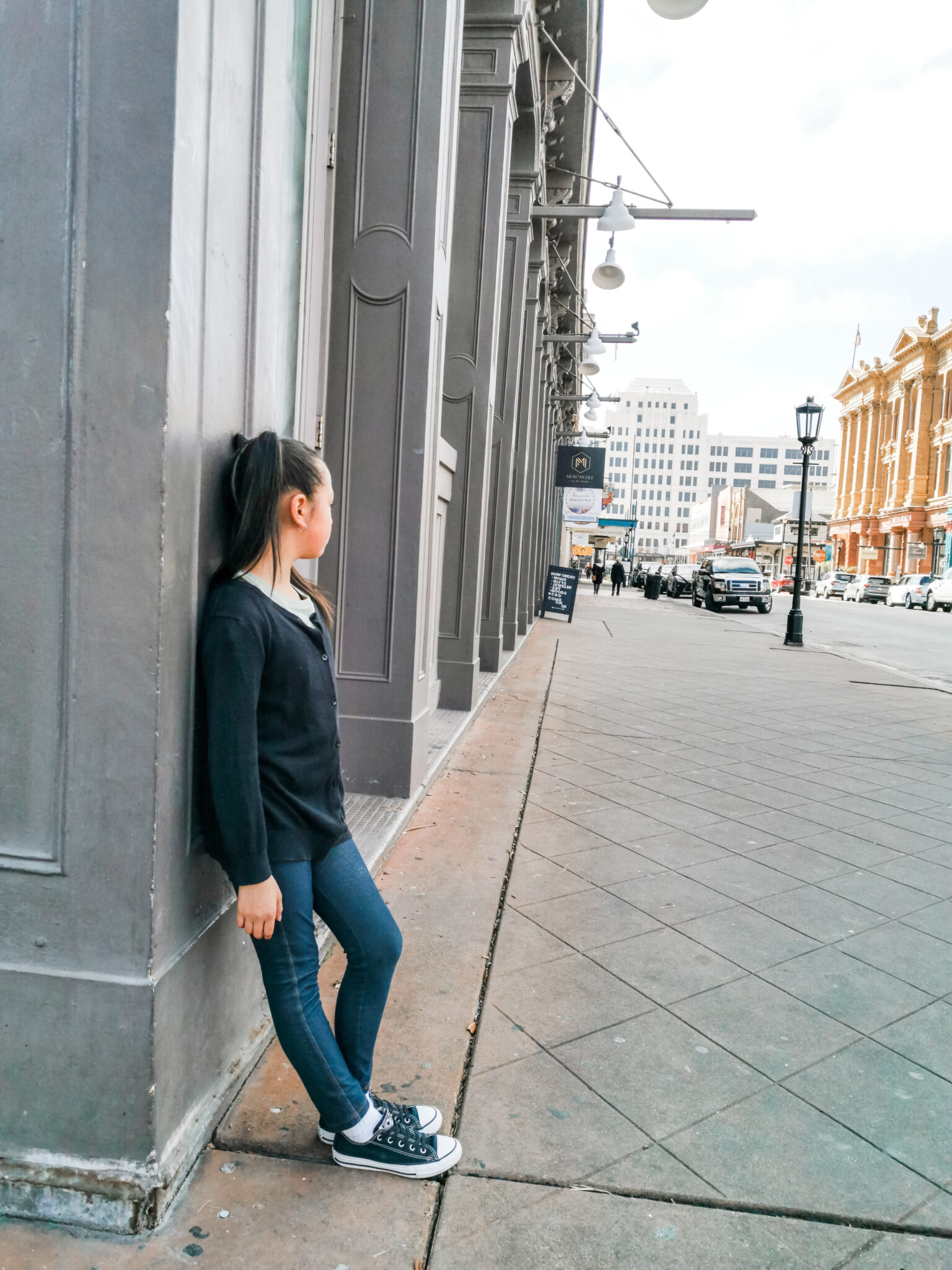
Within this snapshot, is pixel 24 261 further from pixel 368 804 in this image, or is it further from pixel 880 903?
pixel 880 903

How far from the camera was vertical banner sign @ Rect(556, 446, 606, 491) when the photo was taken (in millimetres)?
20922

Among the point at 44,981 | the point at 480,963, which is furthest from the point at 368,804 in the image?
the point at 44,981

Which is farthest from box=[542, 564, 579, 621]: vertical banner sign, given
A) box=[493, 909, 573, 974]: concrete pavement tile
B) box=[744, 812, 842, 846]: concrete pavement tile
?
box=[493, 909, 573, 974]: concrete pavement tile

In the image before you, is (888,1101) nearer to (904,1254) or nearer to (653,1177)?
(904,1254)

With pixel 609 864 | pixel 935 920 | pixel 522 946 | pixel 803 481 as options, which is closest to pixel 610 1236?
pixel 522 946

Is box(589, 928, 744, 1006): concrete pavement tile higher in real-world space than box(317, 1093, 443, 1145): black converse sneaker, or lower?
lower

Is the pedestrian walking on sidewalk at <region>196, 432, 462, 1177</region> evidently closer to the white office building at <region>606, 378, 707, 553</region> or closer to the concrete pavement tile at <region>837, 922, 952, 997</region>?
the concrete pavement tile at <region>837, 922, 952, 997</region>

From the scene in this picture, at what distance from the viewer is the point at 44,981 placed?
6.49 feet

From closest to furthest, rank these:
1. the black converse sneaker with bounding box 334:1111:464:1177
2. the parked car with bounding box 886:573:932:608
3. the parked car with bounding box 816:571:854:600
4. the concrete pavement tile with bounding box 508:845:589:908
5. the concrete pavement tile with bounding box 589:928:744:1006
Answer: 1. the black converse sneaker with bounding box 334:1111:464:1177
2. the concrete pavement tile with bounding box 589:928:744:1006
3. the concrete pavement tile with bounding box 508:845:589:908
4. the parked car with bounding box 886:573:932:608
5. the parked car with bounding box 816:571:854:600

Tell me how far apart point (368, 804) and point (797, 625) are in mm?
15305

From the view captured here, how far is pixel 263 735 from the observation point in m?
2.01

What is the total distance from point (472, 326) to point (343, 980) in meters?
6.18

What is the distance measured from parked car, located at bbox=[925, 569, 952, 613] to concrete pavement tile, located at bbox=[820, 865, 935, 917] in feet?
132

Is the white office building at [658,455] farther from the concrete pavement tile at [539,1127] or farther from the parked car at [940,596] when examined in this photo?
the concrete pavement tile at [539,1127]
